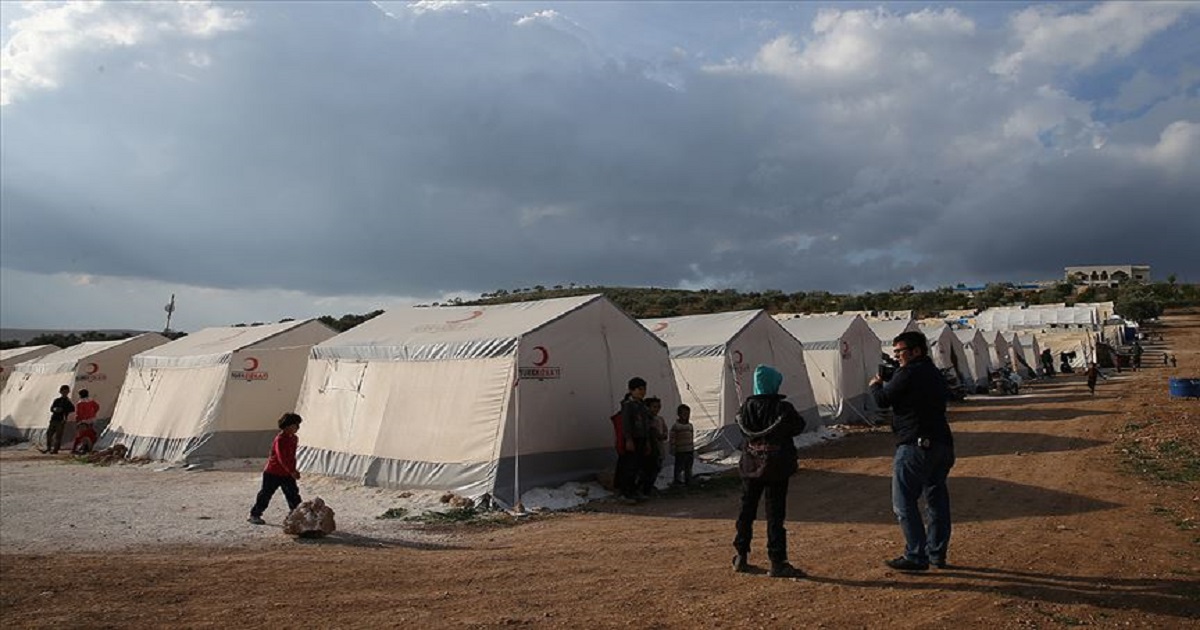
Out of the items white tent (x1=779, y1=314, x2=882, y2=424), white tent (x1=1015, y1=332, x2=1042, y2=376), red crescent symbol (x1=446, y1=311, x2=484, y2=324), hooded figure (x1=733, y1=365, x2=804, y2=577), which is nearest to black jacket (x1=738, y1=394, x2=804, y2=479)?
hooded figure (x1=733, y1=365, x2=804, y2=577)

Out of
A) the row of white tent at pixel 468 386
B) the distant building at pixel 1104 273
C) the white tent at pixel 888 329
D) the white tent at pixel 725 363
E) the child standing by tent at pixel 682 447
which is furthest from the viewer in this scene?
the distant building at pixel 1104 273

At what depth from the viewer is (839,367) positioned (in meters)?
20.0

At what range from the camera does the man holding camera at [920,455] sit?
5.72m

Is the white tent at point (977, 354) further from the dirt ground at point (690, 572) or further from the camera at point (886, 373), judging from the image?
the camera at point (886, 373)

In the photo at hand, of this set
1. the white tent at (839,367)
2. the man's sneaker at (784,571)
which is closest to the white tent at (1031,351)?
the white tent at (839,367)

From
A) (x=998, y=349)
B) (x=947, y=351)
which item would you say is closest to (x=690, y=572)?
(x=947, y=351)

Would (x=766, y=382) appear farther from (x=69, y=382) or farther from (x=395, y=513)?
(x=69, y=382)

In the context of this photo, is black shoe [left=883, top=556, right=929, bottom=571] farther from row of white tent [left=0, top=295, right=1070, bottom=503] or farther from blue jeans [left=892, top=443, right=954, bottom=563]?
row of white tent [left=0, top=295, right=1070, bottom=503]

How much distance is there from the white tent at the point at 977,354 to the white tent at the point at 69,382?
30.0 metres

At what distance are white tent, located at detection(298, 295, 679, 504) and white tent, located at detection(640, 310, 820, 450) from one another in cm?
224

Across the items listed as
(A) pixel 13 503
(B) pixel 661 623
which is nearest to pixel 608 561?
(B) pixel 661 623

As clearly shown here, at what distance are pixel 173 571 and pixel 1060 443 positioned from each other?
48.0ft

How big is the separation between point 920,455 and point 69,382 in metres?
25.0

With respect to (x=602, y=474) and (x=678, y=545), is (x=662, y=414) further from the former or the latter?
(x=678, y=545)
